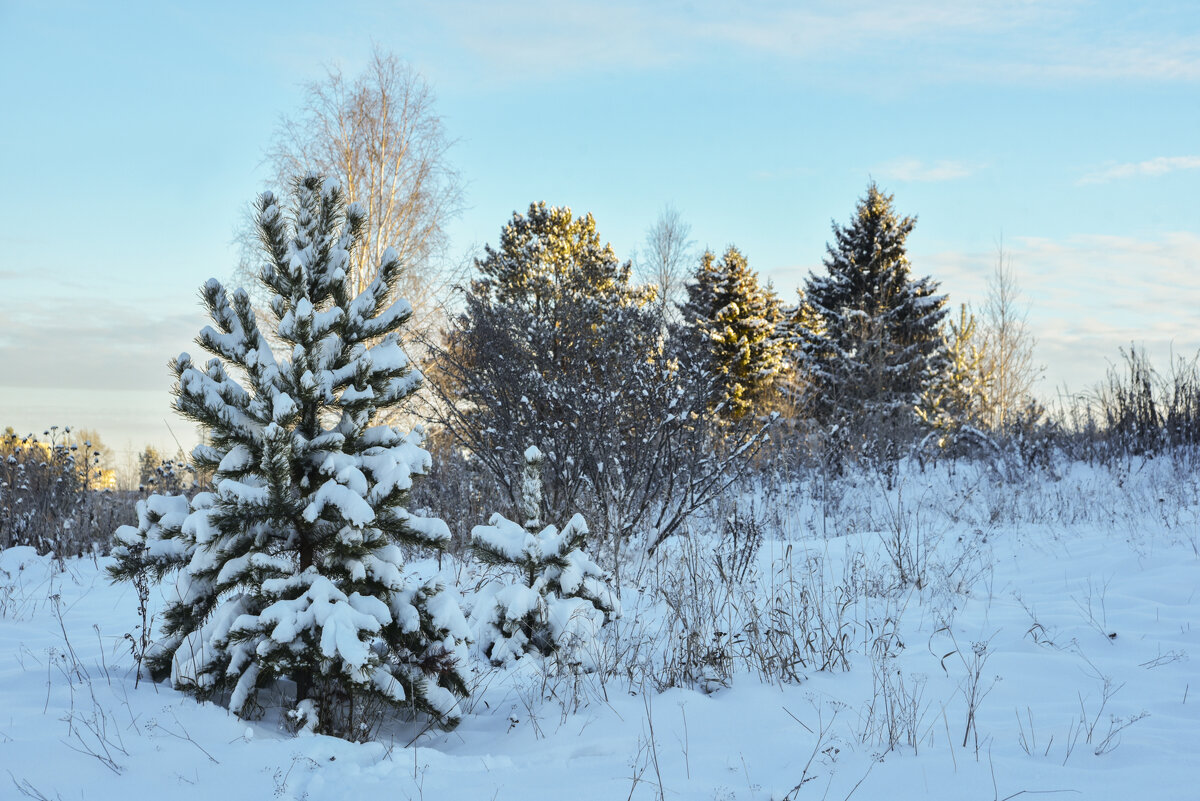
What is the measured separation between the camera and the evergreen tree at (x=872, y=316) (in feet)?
60.5

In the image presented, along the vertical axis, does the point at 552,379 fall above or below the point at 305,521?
above

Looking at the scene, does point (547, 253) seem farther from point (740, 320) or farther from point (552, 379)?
point (552, 379)

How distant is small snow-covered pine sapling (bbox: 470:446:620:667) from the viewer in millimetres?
3965

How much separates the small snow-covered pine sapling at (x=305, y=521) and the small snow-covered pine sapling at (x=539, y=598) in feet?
1.61

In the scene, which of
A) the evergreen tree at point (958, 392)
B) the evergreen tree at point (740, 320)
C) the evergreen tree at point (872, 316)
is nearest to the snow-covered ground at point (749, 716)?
the evergreen tree at point (958, 392)

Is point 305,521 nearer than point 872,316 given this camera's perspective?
Yes

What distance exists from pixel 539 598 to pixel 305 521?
1330 millimetres

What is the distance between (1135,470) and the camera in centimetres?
991

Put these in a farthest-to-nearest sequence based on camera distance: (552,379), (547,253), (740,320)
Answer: (740,320), (547,253), (552,379)

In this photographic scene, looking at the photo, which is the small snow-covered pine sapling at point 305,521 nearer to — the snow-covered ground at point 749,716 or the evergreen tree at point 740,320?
the snow-covered ground at point 749,716

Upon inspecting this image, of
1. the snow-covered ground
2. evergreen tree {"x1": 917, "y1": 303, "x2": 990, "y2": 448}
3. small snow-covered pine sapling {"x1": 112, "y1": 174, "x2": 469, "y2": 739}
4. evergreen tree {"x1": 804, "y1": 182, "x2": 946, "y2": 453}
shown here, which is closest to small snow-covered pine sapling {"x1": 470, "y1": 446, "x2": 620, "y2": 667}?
the snow-covered ground

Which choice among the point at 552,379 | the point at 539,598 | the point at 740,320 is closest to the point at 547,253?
the point at 740,320

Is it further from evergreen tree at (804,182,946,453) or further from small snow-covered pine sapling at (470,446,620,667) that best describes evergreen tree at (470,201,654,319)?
small snow-covered pine sapling at (470,446,620,667)

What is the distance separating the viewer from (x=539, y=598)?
399cm
